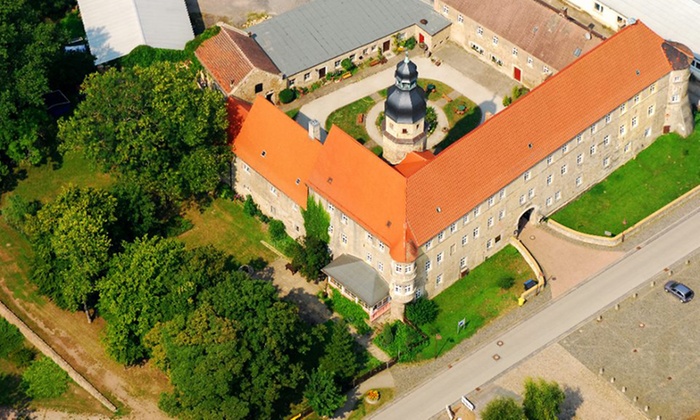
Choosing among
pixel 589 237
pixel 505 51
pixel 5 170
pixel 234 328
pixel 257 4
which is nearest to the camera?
pixel 234 328

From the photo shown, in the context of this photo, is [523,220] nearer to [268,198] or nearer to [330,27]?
[268,198]

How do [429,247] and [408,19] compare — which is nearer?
[429,247]

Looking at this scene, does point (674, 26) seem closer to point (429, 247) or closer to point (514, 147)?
point (514, 147)

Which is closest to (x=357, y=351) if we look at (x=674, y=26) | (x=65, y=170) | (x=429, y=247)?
(x=429, y=247)

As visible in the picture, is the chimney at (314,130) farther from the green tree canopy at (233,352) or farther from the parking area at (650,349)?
the parking area at (650,349)

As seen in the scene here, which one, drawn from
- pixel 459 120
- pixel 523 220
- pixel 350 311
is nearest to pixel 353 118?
pixel 459 120

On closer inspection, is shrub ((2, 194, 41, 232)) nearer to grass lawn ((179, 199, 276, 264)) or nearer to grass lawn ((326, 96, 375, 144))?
grass lawn ((179, 199, 276, 264))
